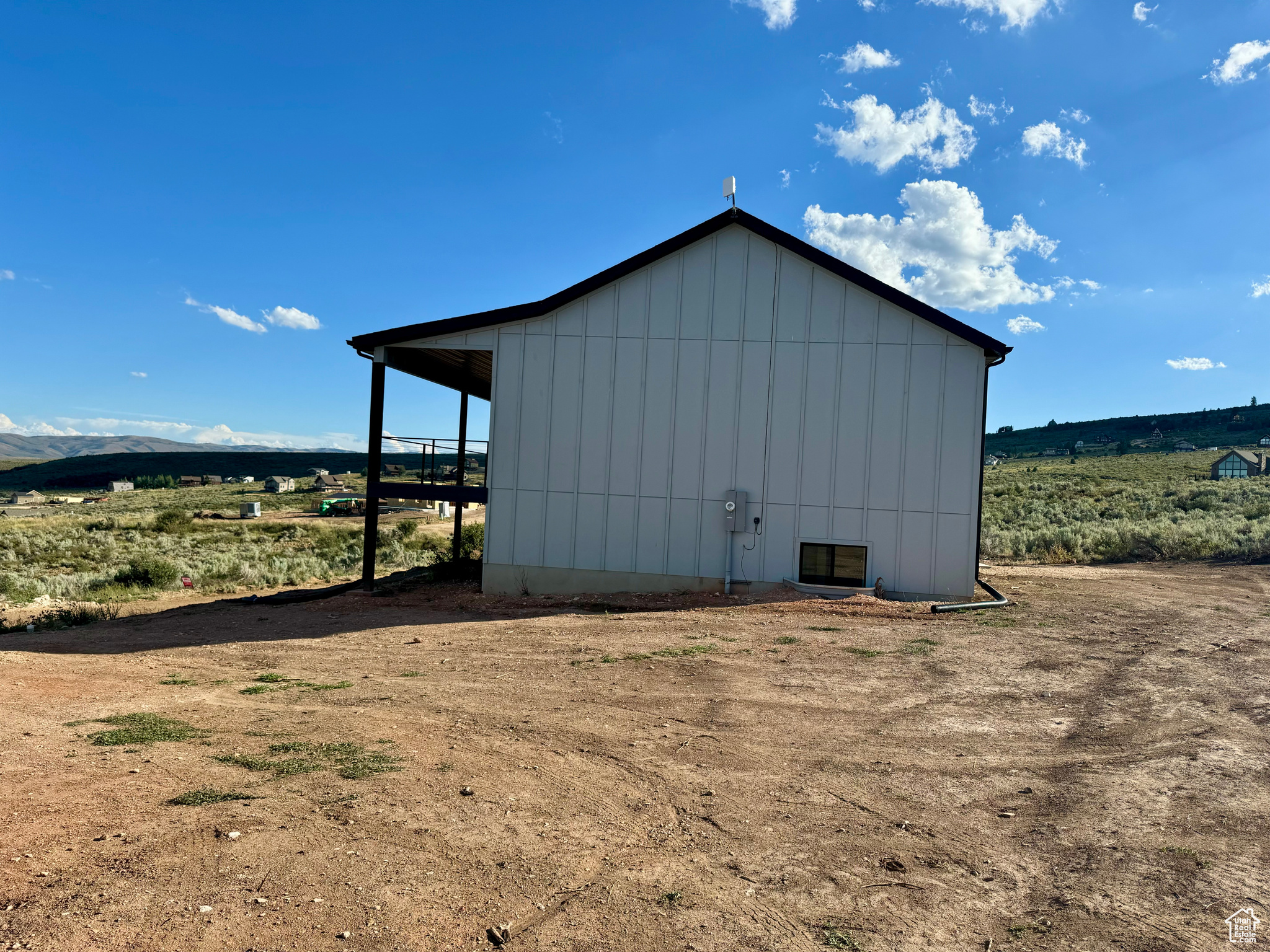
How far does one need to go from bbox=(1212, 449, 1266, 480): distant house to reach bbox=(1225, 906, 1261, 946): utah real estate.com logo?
5497 centimetres

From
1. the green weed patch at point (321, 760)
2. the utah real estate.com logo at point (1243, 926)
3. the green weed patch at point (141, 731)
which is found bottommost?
the green weed patch at point (141, 731)

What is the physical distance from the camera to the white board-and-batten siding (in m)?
14.4

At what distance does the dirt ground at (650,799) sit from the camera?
3.63 meters

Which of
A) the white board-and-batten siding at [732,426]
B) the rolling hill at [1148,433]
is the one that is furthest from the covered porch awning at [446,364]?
the rolling hill at [1148,433]

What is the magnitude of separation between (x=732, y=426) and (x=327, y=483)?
221 feet

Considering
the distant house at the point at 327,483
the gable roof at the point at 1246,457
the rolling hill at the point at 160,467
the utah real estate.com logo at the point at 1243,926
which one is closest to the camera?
the utah real estate.com logo at the point at 1243,926

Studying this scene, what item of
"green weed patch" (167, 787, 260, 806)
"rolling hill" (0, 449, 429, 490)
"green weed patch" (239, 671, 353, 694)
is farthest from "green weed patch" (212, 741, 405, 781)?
"rolling hill" (0, 449, 429, 490)

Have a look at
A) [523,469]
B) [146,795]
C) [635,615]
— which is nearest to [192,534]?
[523,469]

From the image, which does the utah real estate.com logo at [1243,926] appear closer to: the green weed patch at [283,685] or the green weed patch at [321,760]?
the green weed patch at [321,760]

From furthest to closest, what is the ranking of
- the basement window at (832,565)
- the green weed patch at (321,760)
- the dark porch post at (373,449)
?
the dark porch post at (373,449) < the basement window at (832,565) < the green weed patch at (321,760)

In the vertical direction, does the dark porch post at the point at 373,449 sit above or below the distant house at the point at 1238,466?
below

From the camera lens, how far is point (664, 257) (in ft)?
49.9

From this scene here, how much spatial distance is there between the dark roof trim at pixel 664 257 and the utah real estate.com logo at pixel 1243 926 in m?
11.9

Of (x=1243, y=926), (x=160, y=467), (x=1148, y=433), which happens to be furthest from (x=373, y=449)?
(x=160, y=467)
